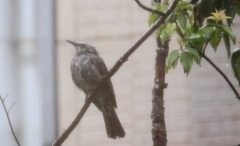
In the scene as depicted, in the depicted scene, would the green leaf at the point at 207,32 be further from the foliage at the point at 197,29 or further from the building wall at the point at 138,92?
the building wall at the point at 138,92

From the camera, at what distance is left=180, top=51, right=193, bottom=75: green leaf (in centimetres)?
104

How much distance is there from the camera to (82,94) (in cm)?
173

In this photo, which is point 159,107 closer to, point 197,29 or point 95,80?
point 197,29

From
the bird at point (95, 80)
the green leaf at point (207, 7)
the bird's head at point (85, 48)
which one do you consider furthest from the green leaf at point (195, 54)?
the bird's head at point (85, 48)

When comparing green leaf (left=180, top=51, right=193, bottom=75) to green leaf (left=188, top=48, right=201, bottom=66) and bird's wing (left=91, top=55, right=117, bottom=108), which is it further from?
bird's wing (left=91, top=55, right=117, bottom=108)

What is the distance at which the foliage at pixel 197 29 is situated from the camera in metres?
1.06

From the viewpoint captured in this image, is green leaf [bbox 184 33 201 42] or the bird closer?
green leaf [bbox 184 33 201 42]

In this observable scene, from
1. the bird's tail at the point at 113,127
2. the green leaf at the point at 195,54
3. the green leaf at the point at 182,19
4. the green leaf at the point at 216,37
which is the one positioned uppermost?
the green leaf at the point at 182,19

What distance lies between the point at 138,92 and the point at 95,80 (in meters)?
0.19

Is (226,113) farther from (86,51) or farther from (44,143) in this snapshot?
(44,143)

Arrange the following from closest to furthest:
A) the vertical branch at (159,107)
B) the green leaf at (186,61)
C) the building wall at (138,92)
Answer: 1. the green leaf at (186,61)
2. the vertical branch at (159,107)
3. the building wall at (138,92)

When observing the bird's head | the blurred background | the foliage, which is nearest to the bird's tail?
the blurred background

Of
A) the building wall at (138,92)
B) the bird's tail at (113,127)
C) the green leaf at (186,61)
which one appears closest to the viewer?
the green leaf at (186,61)

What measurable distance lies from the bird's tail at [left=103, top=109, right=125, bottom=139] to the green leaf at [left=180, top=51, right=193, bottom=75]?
0.45 metres
